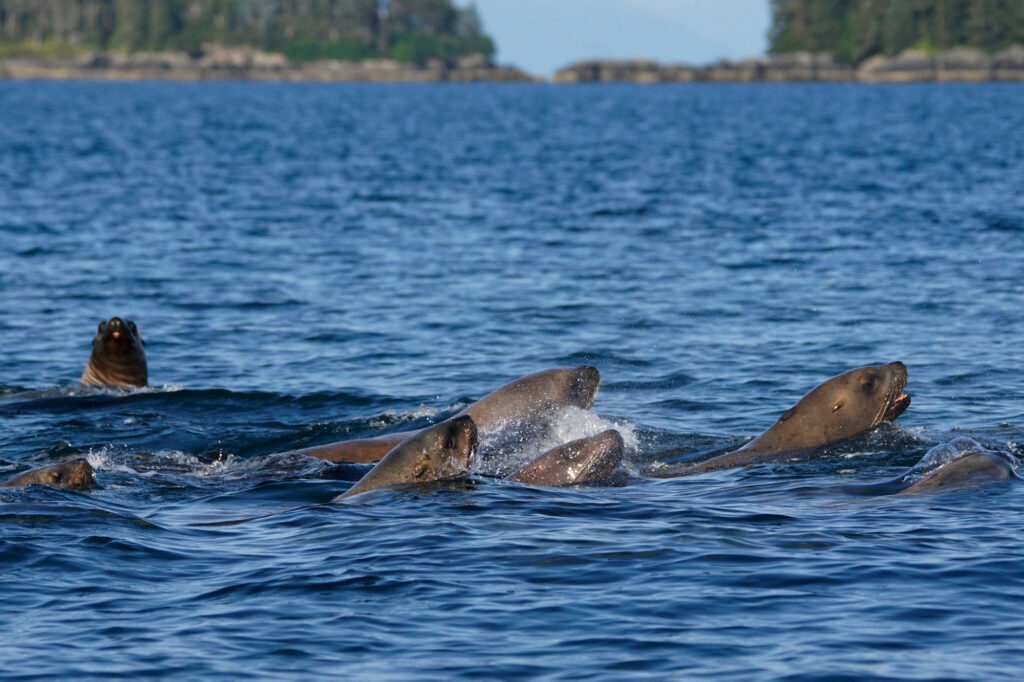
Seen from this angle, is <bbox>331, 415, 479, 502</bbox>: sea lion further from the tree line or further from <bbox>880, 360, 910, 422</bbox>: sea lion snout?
the tree line

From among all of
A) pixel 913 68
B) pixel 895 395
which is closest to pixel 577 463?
pixel 895 395

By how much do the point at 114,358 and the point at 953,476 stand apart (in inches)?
398

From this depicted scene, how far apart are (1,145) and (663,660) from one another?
5925 centimetres

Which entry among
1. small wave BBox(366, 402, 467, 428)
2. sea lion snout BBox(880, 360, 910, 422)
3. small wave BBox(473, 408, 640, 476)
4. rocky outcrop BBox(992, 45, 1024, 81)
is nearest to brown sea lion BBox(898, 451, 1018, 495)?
sea lion snout BBox(880, 360, 910, 422)

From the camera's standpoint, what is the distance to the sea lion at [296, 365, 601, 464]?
44.5 ft

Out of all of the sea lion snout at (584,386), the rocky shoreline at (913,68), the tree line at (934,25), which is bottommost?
the sea lion snout at (584,386)

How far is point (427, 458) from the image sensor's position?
478 inches

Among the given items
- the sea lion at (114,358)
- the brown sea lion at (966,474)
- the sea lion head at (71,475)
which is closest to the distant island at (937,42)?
the sea lion at (114,358)

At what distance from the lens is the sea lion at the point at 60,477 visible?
12.0 m

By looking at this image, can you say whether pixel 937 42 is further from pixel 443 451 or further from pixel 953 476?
pixel 443 451

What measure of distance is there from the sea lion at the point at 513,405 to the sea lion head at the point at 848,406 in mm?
1967

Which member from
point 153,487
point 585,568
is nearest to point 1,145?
point 153,487

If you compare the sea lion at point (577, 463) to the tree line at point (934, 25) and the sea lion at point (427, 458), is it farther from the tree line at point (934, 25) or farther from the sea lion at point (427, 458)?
the tree line at point (934, 25)

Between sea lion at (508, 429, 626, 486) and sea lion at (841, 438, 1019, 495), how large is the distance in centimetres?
196
